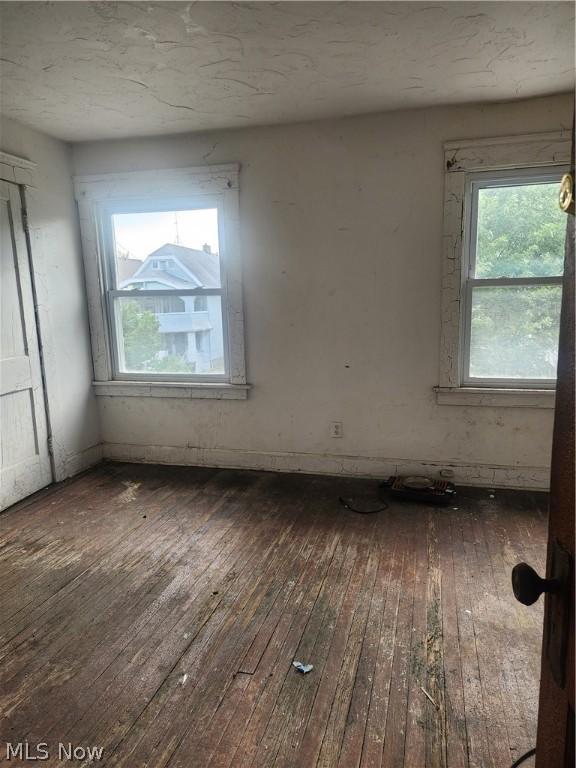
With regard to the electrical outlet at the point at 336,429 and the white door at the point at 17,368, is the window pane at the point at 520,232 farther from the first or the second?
the white door at the point at 17,368

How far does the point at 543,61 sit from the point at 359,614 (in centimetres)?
293

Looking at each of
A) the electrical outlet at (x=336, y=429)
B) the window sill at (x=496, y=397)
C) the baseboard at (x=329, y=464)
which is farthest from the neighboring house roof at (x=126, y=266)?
the window sill at (x=496, y=397)

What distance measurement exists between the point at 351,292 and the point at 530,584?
2895mm

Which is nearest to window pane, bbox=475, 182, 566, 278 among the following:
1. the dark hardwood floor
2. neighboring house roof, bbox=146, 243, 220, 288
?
the dark hardwood floor

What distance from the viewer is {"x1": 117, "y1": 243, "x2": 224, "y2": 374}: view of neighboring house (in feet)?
12.3

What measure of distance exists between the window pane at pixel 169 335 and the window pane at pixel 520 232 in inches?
79.2

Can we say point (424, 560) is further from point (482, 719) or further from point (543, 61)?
point (543, 61)

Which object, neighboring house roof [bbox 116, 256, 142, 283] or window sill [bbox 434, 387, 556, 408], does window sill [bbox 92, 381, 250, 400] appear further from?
window sill [bbox 434, 387, 556, 408]

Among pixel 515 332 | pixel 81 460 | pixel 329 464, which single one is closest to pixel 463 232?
pixel 515 332

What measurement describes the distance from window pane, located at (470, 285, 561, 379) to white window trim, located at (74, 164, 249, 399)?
1744mm

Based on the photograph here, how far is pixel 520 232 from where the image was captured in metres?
3.12

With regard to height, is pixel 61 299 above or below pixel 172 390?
above

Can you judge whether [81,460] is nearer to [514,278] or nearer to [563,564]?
[514,278]

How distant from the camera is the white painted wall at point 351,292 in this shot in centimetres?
324
